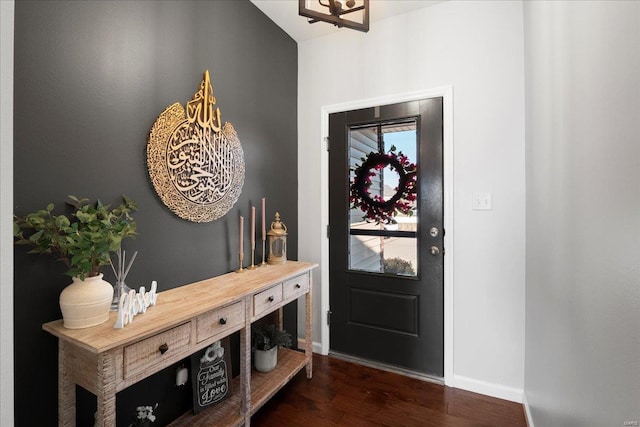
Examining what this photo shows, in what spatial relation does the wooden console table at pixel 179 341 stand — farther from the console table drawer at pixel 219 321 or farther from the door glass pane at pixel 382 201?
the door glass pane at pixel 382 201

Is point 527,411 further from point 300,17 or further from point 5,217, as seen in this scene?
point 300,17

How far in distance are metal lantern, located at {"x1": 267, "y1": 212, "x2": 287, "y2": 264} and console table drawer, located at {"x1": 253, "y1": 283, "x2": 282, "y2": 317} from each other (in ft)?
1.34

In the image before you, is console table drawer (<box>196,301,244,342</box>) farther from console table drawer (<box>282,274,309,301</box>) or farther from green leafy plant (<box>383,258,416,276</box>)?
green leafy plant (<box>383,258,416,276</box>)

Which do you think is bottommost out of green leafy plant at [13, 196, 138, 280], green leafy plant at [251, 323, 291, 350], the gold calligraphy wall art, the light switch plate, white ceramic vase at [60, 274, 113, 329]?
green leafy plant at [251, 323, 291, 350]

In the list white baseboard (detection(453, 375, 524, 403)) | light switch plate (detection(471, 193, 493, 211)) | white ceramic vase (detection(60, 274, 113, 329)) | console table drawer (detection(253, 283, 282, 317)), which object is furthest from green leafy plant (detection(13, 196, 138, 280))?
white baseboard (detection(453, 375, 524, 403))

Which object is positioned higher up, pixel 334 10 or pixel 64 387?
pixel 334 10

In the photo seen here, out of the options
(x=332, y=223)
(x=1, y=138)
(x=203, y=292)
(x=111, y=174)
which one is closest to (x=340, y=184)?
(x=332, y=223)

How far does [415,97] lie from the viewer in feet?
7.25

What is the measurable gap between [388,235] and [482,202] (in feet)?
2.35

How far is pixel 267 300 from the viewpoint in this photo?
174 cm

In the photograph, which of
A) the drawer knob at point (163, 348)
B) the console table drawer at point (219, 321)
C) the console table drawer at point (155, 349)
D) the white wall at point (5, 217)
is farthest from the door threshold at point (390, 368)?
the white wall at point (5, 217)

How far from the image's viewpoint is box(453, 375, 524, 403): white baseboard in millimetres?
1915

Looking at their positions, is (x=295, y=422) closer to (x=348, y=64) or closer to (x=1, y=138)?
(x=1, y=138)

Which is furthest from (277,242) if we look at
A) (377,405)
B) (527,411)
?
(527,411)
